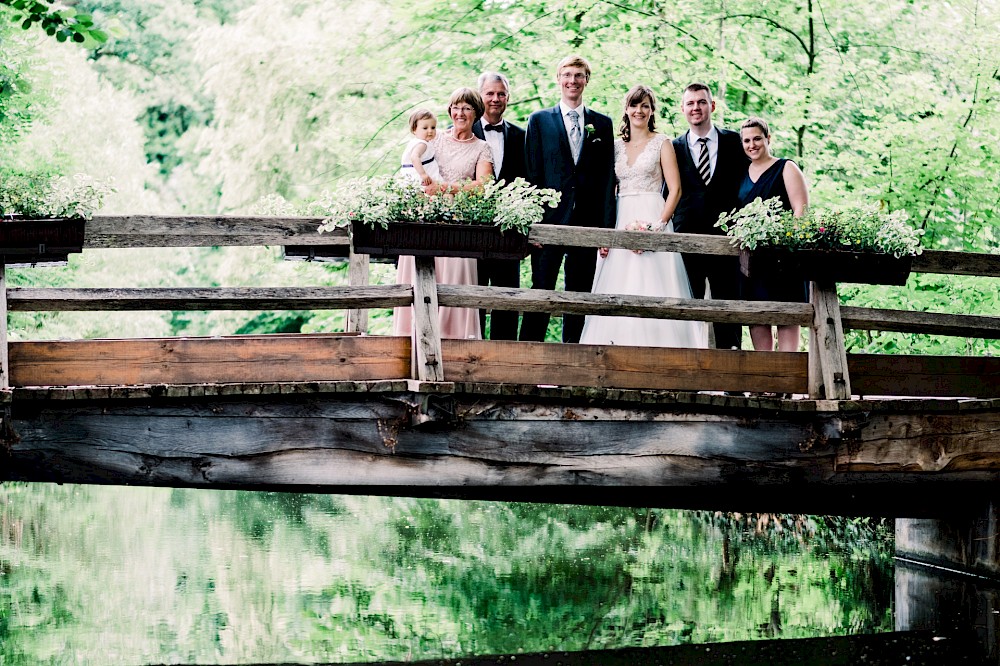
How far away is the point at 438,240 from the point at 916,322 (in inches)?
110

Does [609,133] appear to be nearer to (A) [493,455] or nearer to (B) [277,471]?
(A) [493,455]

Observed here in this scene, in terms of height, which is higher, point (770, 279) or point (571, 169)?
point (571, 169)

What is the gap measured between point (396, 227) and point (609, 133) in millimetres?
2122

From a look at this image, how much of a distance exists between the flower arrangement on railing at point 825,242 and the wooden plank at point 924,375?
581 millimetres

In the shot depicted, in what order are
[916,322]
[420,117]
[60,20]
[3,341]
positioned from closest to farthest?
[3,341] < [916,322] < [60,20] < [420,117]

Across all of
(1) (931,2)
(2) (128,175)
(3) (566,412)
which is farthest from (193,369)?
(2) (128,175)

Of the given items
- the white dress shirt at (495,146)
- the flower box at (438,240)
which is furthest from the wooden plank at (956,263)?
the white dress shirt at (495,146)

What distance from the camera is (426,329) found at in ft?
21.4

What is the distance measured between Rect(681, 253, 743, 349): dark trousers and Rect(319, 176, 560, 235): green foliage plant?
6.06ft

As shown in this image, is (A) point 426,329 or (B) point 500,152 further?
(B) point 500,152

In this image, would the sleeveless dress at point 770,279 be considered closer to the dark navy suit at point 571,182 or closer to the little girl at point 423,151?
the dark navy suit at point 571,182

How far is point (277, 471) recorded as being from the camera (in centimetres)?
668

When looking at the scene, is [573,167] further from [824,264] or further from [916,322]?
[916,322]

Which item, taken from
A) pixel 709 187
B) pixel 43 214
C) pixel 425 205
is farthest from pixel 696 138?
pixel 43 214
